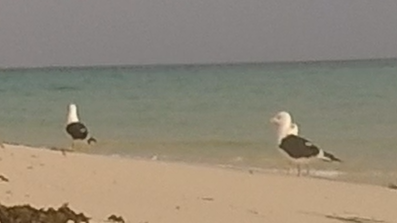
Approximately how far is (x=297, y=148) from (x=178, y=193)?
145 inches

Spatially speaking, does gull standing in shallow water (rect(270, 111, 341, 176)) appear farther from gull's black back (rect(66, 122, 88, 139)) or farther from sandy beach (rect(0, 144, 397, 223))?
gull's black back (rect(66, 122, 88, 139))

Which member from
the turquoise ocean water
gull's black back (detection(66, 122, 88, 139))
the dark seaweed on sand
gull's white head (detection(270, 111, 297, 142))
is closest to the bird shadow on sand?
the dark seaweed on sand

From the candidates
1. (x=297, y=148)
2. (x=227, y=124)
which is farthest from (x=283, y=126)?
(x=227, y=124)

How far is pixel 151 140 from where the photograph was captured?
52.0 feet

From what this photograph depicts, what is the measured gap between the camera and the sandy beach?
6480 millimetres

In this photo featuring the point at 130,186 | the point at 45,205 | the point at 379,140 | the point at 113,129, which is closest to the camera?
the point at 45,205

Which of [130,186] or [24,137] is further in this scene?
[24,137]

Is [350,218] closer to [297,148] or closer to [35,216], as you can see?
[35,216]

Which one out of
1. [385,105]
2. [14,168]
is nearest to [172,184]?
[14,168]

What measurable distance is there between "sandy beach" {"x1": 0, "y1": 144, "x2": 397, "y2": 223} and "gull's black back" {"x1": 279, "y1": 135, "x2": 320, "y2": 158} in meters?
1.43

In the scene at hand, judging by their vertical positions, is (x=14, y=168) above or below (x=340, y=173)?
below

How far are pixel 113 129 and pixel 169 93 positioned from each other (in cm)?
1204

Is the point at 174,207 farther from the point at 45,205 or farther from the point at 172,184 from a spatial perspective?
the point at 172,184

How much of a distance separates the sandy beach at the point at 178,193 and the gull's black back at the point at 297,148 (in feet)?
4.68
